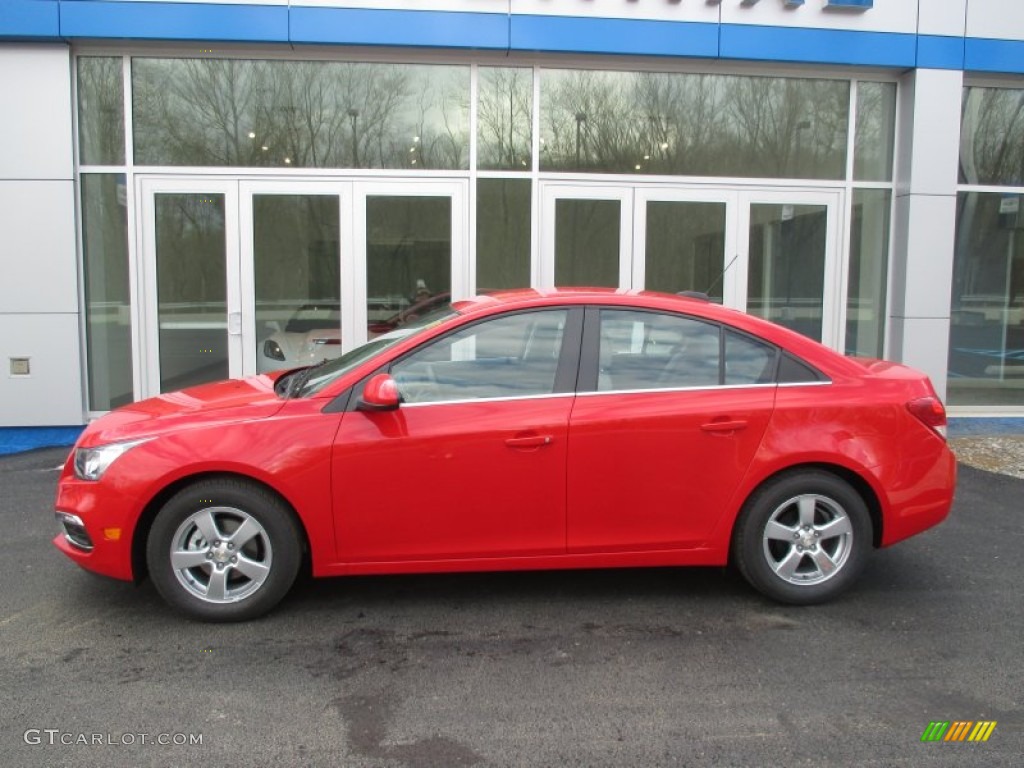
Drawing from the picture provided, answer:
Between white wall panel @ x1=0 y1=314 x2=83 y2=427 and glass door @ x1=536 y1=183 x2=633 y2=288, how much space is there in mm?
4820

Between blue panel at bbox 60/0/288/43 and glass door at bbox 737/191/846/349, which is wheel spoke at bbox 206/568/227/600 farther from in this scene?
glass door at bbox 737/191/846/349

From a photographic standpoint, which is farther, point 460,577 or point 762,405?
point 460,577

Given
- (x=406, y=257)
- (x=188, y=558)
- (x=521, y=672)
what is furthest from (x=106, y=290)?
(x=521, y=672)

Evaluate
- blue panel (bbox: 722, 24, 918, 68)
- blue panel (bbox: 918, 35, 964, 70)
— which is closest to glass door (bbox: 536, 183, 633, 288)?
blue panel (bbox: 722, 24, 918, 68)

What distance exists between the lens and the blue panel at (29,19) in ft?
25.5

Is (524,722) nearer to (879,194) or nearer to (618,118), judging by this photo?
(618,118)

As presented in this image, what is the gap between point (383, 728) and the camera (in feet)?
10.2

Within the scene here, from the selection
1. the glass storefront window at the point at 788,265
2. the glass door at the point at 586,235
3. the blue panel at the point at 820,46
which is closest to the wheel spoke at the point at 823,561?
the glass door at the point at 586,235

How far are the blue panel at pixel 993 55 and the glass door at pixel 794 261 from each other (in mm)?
1904

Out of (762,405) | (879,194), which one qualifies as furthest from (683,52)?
(762,405)

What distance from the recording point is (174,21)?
26.2 feet

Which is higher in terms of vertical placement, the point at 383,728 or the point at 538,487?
the point at 538,487

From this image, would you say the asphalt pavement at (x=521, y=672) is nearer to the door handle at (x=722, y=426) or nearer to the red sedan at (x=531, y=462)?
the red sedan at (x=531, y=462)

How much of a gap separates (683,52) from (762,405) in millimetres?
5617
